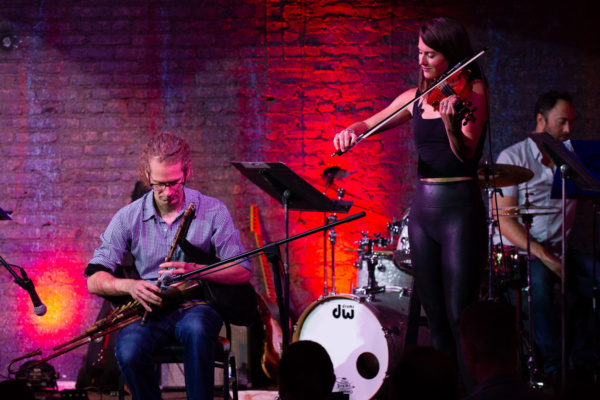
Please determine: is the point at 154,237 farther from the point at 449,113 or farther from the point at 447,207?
the point at 449,113

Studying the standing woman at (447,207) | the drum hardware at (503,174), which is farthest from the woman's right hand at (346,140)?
the drum hardware at (503,174)

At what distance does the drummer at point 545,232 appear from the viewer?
5035 mm

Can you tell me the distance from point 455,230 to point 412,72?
9.22ft

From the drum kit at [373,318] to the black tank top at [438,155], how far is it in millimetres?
1371

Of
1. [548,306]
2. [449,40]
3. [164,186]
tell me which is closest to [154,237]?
[164,186]

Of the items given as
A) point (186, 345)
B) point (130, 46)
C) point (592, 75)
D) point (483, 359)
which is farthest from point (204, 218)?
point (592, 75)

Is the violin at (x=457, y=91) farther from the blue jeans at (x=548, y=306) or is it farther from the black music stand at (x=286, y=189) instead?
the blue jeans at (x=548, y=306)

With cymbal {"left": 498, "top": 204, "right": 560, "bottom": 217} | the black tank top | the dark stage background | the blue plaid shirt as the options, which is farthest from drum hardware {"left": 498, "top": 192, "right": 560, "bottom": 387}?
the blue plaid shirt

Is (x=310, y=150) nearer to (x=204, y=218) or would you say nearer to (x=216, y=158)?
(x=216, y=158)

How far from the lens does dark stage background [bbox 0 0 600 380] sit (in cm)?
551

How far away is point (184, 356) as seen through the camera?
3209 millimetres

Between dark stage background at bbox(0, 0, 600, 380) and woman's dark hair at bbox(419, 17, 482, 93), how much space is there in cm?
245

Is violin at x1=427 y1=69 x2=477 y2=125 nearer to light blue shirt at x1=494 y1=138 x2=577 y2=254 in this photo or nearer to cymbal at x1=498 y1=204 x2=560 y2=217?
cymbal at x1=498 y1=204 x2=560 y2=217

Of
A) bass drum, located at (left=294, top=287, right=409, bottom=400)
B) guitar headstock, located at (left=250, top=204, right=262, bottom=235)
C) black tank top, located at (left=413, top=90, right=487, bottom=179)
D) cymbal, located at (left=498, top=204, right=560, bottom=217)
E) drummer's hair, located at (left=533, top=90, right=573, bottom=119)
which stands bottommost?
bass drum, located at (left=294, top=287, right=409, bottom=400)
